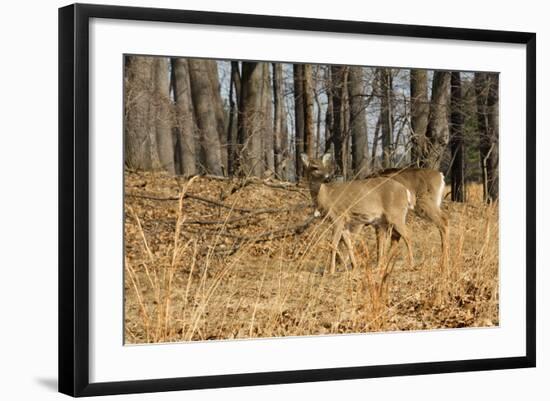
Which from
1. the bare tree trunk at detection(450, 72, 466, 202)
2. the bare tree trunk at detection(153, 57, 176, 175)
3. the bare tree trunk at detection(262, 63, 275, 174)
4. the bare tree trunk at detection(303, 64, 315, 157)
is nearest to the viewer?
the bare tree trunk at detection(153, 57, 176, 175)

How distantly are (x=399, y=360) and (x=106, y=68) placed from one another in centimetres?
282

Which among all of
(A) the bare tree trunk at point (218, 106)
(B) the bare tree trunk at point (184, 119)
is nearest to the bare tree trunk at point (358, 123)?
(A) the bare tree trunk at point (218, 106)

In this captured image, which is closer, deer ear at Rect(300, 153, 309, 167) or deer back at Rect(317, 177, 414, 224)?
deer ear at Rect(300, 153, 309, 167)

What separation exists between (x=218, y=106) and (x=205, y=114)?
0.11m

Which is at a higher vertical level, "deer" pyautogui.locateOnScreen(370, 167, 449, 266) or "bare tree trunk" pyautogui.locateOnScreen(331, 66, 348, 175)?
"bare tree trunk" pyautogui.locateOnScreen(331, 66, 348, 175)

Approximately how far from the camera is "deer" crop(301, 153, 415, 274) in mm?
9023

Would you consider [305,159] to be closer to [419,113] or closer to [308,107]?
[308,107]

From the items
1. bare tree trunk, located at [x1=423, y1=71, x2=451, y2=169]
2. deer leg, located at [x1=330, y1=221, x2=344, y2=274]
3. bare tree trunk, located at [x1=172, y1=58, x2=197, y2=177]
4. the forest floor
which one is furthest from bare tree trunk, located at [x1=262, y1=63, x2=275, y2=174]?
bare tree trunk, located at [x1=423, y1=71, x2=451, y2=169]

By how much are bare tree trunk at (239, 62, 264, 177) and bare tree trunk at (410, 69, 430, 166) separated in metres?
1.17

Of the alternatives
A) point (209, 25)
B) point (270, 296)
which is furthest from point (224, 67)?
point (270, 296)

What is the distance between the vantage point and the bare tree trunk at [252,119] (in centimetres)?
866

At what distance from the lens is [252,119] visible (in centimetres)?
875

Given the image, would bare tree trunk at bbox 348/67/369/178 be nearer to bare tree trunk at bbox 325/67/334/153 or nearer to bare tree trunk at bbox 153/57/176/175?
bare tree trunk at bbox 325/67/334/153

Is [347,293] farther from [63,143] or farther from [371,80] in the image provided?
[63,143]
